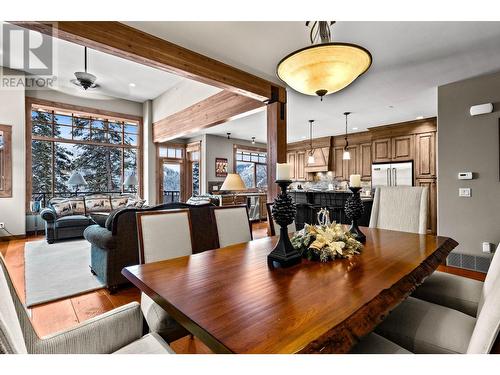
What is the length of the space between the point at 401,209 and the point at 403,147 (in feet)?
14.1

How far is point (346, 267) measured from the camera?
133cm

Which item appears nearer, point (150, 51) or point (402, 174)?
point (150, 51)

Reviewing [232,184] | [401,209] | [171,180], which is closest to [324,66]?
[401,209]

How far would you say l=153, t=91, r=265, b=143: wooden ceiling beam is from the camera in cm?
432

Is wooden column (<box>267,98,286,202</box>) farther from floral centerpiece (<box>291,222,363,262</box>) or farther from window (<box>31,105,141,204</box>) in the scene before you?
window (<box>31,105,141,204</box>)

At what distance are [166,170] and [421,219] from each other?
7371 mm

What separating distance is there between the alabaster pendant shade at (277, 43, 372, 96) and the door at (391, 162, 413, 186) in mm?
5056

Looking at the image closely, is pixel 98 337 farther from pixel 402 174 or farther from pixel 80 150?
pixel 80 150

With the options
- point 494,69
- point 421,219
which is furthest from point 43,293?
point 494,69

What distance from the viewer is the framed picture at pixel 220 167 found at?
8207mm

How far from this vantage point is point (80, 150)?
682cm

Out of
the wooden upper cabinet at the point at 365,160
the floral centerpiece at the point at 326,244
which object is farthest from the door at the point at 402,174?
the floral centerpiece at the point at 326,244

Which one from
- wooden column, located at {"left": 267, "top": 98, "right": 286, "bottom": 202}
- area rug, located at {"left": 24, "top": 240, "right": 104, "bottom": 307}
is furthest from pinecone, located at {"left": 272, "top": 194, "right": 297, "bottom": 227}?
area rug, located at {"left": 24, "top": 240, "right": 104, "bottom": 307}

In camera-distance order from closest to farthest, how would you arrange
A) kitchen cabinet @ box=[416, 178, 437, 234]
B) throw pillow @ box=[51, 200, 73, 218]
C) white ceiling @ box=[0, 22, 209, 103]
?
white ceiling @ box=[0, 22, 209, 103]
throw pillow @ box=[51, 200, 73, 218]
kitchen cabinet @ box=[416, 178, 437, 234]
